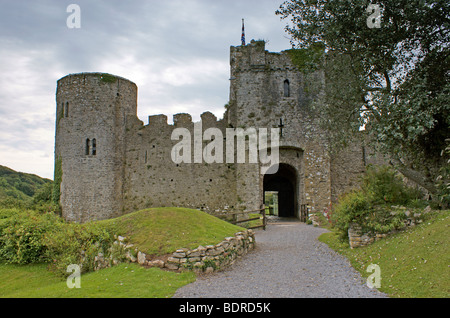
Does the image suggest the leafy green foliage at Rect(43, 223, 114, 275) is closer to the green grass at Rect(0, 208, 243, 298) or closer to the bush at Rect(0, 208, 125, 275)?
the bush at Rect(0, 208, 125, 275)

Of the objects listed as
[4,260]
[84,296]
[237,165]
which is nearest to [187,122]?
[237,165]

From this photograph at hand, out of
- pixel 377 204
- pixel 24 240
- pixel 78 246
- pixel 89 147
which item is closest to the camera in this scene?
pixel 78 246

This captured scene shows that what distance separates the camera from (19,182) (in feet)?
161

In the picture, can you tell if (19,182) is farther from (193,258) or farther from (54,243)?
(193,258)

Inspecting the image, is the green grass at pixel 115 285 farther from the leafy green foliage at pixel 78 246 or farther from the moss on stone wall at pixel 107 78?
the moss on stone wall at pixel 107 78

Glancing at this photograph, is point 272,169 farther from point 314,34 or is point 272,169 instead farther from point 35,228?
point 35,228

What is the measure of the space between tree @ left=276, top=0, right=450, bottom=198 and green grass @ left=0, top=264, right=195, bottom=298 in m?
7.81

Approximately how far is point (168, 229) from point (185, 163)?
12.4 m

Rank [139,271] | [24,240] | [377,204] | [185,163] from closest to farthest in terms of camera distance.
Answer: [139,271]
[377,204]
[24,240]
[185,163]

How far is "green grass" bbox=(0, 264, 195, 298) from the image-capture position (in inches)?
278

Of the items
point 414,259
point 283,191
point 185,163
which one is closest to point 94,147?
point 185,163

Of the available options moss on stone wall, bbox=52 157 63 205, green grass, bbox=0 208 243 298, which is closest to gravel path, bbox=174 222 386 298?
green grass, bbox=0 208 243 298
